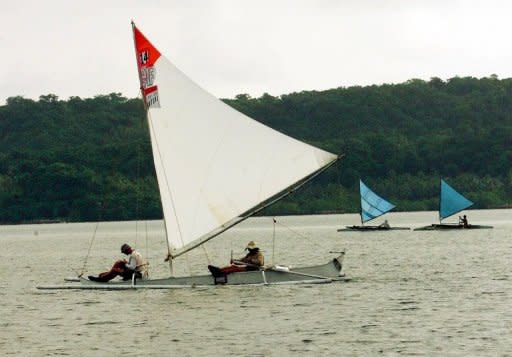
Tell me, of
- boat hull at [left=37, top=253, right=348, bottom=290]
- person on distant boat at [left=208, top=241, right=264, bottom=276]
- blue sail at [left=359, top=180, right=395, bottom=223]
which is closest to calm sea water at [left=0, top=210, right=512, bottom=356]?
boat hull at [left=37, top=253, right=348, bottom=290]

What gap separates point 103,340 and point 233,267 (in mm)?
9000

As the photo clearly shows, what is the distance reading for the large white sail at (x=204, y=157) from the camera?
42906mm

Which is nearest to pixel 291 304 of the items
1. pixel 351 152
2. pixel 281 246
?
pixel 281 246

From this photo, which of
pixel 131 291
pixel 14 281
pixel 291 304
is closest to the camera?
pixel 291 304

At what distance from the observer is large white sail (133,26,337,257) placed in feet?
141

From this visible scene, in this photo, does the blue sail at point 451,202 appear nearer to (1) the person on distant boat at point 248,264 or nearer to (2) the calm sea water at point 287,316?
(2) the calm sea water at point 287,316

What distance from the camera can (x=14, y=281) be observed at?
59406mm

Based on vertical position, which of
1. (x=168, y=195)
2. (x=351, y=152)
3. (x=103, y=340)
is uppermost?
(x=351, y=152)

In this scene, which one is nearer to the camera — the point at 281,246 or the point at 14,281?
the point at 14,281

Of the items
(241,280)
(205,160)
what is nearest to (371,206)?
(241,280)

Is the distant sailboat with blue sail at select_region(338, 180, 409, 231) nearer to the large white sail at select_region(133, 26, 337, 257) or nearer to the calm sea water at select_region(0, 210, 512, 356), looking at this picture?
the calm sea water at select_region(0, 210, 512, 356)

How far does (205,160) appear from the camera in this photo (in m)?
43.9

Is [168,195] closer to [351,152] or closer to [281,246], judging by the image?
[281,246]

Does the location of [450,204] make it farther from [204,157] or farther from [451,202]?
[204,157]
